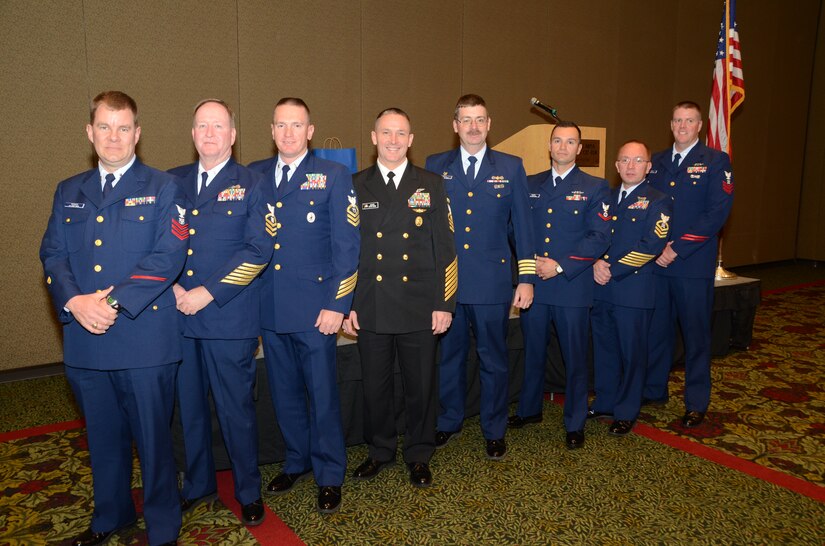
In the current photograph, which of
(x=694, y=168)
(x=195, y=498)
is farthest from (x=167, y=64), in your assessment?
(x=694, y=168)

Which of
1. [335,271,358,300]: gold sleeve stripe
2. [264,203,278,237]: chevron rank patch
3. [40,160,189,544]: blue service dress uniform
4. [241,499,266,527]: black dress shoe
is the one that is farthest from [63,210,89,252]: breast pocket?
[241,499,266,527]: black dress shoe

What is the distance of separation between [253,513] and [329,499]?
0.32 m

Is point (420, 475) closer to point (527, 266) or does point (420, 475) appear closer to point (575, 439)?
point (575, 439)

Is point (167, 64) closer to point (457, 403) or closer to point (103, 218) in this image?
point (103, 218)

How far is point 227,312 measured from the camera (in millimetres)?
2359

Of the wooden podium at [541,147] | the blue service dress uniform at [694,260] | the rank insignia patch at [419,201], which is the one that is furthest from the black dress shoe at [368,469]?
the wooden podium at [541,147]

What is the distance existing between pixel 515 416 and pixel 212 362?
1849 millimetres

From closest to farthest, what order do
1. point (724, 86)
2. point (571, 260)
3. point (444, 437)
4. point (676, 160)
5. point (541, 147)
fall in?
point (571, 260) → point (444, 437) → point (676, 160) → point (541, 147) → point (724, 86)

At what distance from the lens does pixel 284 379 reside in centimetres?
266

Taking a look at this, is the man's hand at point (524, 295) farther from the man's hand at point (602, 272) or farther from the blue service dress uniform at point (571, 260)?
the man's hand at point (602, 272)

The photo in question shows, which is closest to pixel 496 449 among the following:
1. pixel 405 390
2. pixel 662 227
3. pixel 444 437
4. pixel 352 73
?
pixel 444 437

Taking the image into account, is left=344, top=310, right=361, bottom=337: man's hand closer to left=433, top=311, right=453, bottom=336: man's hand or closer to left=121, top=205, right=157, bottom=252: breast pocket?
left=433, top=311, right=453, bottom=336: man's hand

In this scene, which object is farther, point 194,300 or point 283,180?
point 283,180

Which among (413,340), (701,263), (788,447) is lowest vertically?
(788,447)
